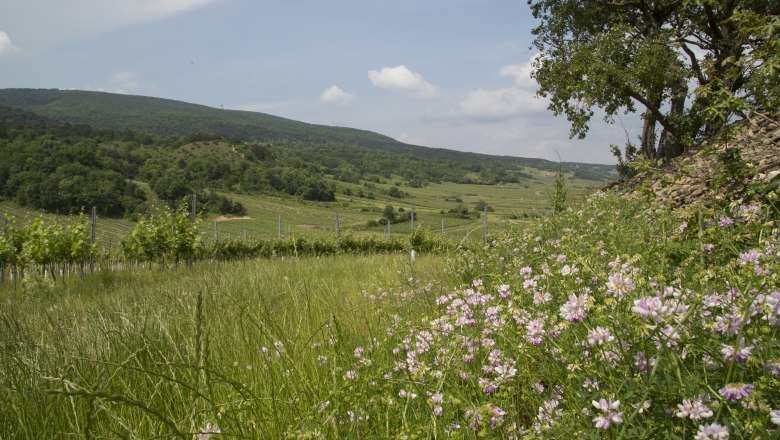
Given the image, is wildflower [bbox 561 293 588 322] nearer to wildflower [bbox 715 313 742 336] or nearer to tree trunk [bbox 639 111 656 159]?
wildflower [bbox 715 313 742 336]

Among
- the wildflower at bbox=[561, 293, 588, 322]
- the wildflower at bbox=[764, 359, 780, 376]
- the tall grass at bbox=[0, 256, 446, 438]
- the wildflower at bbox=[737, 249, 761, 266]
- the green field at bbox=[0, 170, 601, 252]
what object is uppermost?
the wildflower at bbox=[737, 249, 761, 266]

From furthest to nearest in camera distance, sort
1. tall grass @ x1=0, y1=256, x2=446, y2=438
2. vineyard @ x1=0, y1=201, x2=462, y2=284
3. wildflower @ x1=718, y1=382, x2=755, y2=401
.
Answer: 1. vineyard @ x1=0, y1=201, x2=462, y2=284
2. tall grass @ x1=0, y1=256, x2=446, y2=438
3. wildflower @ x1=718, y1=382, x2=755, y2=401

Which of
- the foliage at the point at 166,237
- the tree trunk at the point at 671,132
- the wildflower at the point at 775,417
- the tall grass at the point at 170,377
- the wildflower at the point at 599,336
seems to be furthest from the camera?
the tree trunk at the point at 671,132

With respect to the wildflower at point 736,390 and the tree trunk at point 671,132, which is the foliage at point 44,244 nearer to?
the wildflower at point 736,390

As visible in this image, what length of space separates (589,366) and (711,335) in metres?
0.35

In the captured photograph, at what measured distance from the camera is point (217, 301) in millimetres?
4449

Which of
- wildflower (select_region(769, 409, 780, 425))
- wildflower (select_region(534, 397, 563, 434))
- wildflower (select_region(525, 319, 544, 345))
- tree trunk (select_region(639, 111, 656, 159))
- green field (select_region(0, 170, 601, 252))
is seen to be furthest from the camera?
green field (select_region(0, 170, 601, 252))

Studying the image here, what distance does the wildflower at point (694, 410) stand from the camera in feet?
3.94

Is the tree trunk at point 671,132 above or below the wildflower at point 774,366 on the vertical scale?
above

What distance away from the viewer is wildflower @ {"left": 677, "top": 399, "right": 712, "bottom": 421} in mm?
1202

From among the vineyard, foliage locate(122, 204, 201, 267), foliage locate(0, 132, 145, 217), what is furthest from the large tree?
foliage locate(0, 132, 145, 217)

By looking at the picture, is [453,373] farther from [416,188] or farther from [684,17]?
[416,188]

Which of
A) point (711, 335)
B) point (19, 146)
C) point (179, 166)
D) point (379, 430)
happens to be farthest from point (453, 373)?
point (179, 166)

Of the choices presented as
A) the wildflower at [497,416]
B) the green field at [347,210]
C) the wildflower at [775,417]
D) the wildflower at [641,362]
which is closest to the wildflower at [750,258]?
the wildflower at [641,362]
